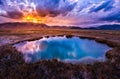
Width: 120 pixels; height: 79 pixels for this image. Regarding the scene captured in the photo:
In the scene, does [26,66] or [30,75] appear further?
[26,66]

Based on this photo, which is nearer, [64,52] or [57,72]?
[57,72]

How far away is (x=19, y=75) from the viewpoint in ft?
53.4

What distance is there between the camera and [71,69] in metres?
17.8

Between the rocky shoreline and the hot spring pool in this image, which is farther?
the hot spring pool

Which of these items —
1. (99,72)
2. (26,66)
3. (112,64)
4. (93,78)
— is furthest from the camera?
(112,64)

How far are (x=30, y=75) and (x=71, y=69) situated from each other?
3.79 meters

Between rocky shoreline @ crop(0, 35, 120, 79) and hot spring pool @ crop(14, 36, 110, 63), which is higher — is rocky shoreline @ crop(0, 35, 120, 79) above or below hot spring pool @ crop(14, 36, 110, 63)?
above

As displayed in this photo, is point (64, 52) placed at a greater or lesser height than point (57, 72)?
lesser

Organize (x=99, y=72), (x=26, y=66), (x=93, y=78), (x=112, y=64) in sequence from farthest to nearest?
1. (x=112, y=64)
2. (x=26, y=66)
3. (x=99, y=72)
4. (x=93, y=78)

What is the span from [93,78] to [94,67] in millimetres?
2761

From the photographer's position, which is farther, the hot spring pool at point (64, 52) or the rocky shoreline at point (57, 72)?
the hot spring pool at point (64, 52)

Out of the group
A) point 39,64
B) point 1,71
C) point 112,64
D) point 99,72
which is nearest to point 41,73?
point 39,64

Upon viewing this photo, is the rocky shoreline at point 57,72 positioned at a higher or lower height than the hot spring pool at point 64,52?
higher

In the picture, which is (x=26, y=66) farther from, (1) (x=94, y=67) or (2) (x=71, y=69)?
(1) (x=94, y=67)
